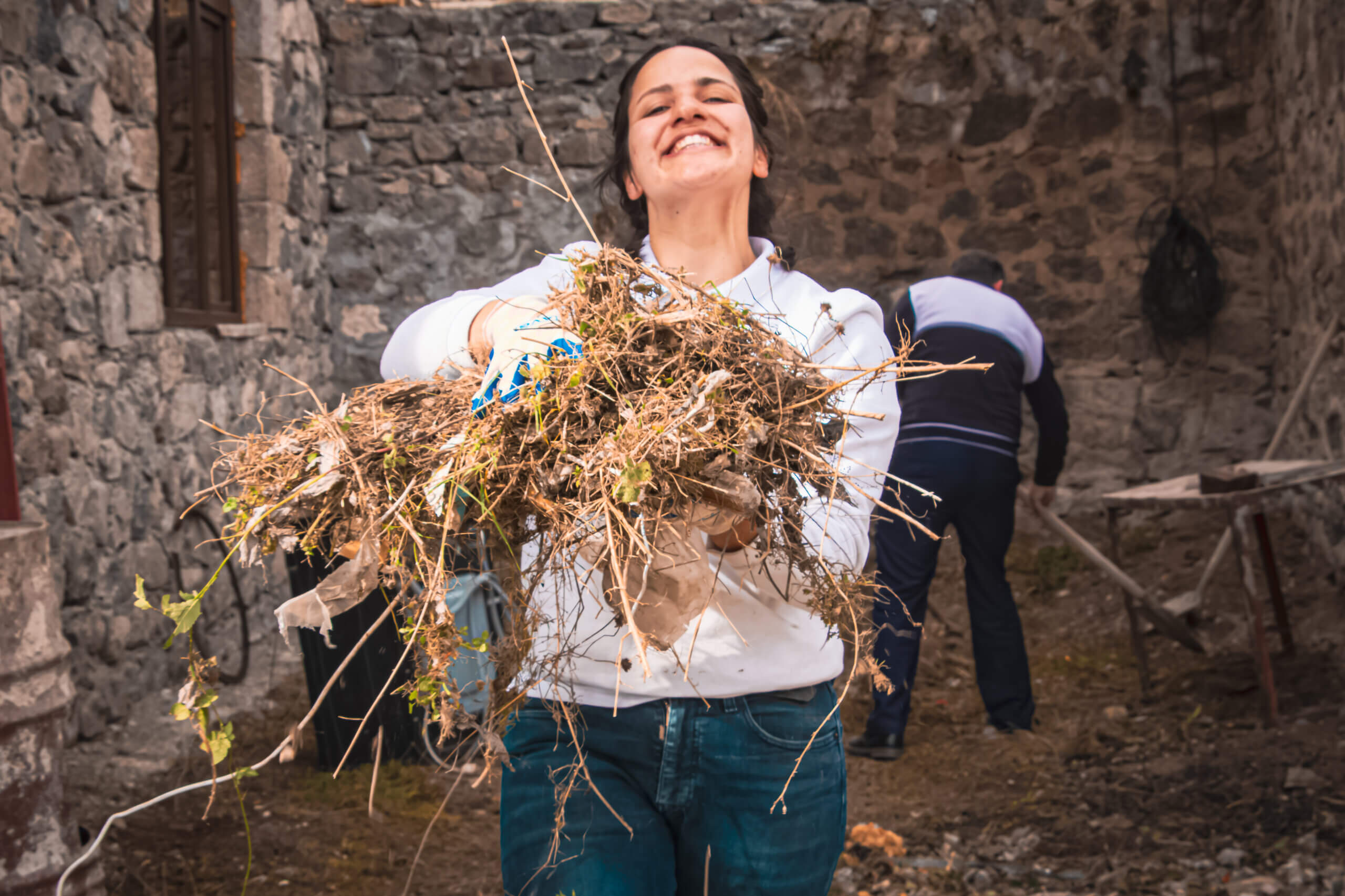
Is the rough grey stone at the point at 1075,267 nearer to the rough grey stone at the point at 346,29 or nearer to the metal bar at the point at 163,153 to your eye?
the rough grey stone at the point at 346,29

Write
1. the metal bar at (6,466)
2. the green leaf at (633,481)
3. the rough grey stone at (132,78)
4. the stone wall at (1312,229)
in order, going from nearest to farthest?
1. the green leaf at (633,481)
2. the metal bar at (6,466)
3. the rough grey stone at (132,78)
4. the stone wall at (1312,229)

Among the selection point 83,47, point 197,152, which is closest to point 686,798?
point 83,47

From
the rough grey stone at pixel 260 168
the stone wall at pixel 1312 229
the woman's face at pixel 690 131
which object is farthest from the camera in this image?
the rough grey stone at pixel 260 168

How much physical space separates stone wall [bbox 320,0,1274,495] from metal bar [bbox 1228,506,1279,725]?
6.97 ft

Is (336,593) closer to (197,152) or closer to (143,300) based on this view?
(143,300)

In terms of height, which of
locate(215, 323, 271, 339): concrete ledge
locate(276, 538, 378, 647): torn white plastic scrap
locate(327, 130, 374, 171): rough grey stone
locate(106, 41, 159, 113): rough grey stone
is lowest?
locate(276, 538, 378, 647): torn white plastic scrap

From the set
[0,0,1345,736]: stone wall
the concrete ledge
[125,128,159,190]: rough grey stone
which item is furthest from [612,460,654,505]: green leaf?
[0,0,1345,736]: stone wall

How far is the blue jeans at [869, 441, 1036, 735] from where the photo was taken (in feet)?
11.6

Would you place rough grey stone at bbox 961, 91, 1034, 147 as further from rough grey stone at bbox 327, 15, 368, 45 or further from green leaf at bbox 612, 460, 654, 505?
green leaf at bbox 612, 460, 654, 505

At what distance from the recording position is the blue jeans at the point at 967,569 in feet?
11.6

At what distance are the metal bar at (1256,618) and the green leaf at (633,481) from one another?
10.5 feet

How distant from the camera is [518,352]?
0.99m

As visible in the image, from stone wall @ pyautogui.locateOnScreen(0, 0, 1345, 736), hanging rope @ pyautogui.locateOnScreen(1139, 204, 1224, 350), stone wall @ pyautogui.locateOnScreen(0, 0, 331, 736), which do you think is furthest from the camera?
hanging rope @ pyautogui.locateOnScreen(1139, 204, 1224, 350)

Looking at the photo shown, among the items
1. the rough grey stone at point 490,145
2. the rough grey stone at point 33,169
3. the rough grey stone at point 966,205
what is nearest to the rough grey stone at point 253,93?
the rough grey stone at point 490,145
